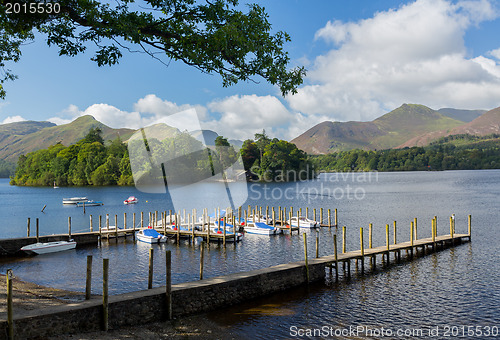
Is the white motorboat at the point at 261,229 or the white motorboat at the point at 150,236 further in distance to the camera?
the white motorboat at the point at 261,229

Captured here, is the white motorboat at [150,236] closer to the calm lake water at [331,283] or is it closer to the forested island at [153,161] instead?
the calm lake water at [331,283]

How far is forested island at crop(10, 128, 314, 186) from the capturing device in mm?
130375

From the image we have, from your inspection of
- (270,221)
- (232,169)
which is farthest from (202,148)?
(270,221)

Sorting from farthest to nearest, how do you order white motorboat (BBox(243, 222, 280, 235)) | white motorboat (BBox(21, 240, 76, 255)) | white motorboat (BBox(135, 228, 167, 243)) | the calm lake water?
white motorboat (BBox(243, 222, 280, 235)), white motorboat (BBox(135, 228, 167, 243)), white motorboat (BBox(21, 240, 76, 255)), the calm lake water

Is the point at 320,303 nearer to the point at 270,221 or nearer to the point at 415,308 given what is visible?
the point at 415,308

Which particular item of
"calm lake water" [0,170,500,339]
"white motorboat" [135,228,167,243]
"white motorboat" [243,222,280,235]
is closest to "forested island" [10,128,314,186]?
"white motorboat" [243,222,280,235]

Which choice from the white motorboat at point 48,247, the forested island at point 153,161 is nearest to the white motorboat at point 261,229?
the white motorboat at point 48,247

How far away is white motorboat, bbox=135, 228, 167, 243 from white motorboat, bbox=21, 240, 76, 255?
608 centimetres

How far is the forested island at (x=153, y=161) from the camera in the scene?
428 ft

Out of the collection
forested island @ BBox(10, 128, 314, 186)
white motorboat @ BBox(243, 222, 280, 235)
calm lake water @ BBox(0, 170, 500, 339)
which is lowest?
calm lake water @ BBox(0, 170, 500, 339)

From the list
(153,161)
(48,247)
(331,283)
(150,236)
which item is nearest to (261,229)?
(150,236)

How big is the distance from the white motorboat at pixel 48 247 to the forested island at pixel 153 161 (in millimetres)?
95516

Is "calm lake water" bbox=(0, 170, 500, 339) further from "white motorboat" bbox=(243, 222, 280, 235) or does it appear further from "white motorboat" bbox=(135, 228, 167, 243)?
"white motorboat" bbox=(243, 222, 280, 235)

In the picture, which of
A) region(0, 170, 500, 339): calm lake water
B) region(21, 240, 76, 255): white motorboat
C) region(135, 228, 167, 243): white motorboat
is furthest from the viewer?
region(135, 228, 167, 243): white motorboat
